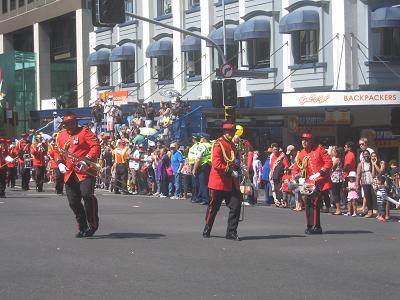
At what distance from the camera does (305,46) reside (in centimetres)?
2833

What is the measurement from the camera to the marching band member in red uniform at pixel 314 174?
42.9 ft

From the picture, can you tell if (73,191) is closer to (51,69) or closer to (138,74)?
(138,74)

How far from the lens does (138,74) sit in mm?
38438

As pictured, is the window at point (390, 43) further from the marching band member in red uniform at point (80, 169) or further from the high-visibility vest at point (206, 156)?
the marching band member in red uniform at point (80, 169)

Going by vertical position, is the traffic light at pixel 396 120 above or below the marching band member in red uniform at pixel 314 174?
above

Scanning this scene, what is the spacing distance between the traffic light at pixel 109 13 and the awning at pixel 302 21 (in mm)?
9363

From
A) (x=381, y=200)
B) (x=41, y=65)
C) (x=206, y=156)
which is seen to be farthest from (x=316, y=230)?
(x=41, y=65)

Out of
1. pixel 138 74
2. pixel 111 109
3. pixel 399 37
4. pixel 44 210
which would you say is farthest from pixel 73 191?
pixel 138 74

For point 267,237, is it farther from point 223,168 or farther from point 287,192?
point 287,192

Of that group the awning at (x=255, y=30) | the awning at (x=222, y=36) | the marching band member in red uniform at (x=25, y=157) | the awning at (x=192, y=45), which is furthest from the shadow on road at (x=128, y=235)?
the awning at (x=192, y=45)

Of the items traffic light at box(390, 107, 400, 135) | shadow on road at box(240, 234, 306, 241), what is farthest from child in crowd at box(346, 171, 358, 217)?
shadow on road at box(240, 234, 306, 241)

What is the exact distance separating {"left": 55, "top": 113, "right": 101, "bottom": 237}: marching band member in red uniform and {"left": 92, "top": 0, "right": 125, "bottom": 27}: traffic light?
7.63 meters

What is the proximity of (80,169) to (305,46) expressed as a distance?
706 inches

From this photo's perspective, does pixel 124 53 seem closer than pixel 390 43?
No
